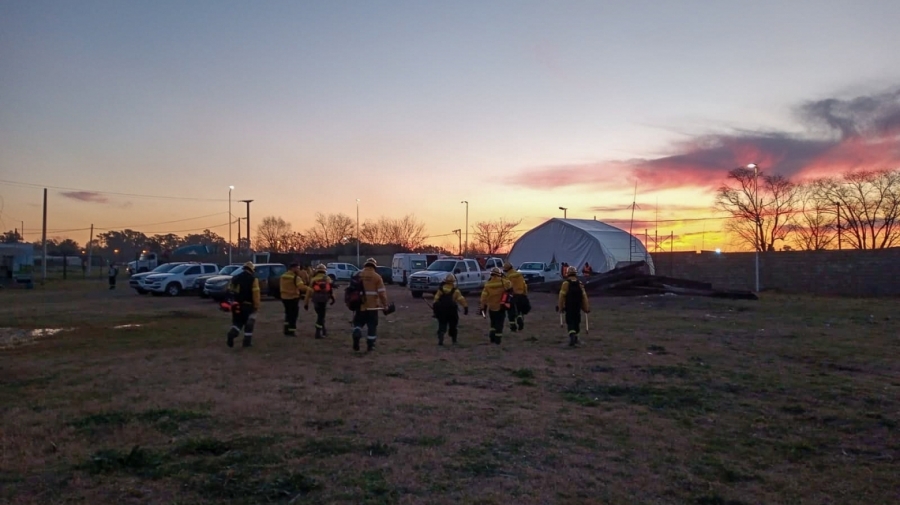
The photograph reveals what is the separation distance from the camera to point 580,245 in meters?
53.6

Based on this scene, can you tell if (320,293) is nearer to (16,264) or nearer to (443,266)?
(443,266)

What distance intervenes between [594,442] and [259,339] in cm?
1068

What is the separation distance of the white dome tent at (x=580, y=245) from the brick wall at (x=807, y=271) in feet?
19.8

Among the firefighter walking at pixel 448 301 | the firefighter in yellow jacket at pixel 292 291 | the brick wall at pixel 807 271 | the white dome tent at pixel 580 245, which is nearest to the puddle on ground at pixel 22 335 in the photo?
the firefighter in yellow jacket at pixel 292 291

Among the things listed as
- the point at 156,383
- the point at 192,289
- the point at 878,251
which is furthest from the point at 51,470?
the point at 878,251

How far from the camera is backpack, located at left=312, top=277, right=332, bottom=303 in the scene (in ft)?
53.8

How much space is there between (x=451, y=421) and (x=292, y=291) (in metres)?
9.37

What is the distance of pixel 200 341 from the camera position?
629 inches

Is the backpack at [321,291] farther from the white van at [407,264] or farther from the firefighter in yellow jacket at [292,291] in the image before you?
the white van at [407,264]

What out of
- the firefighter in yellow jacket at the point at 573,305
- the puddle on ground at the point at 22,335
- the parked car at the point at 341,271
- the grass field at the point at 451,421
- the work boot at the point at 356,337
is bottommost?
the grass field at the point at 451,421

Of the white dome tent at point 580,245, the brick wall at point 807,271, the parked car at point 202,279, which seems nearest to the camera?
the parked car at point 202,279

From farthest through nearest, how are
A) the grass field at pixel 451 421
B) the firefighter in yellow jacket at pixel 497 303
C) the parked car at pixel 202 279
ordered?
1. the parked car at pixel 202 279
2. the firefighter in yellow jacket at pixel 497 303
3. the grass field at pixel 451 421

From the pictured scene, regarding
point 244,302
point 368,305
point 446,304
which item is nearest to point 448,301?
point 446,304

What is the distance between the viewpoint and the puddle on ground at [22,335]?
15727 millimetres
